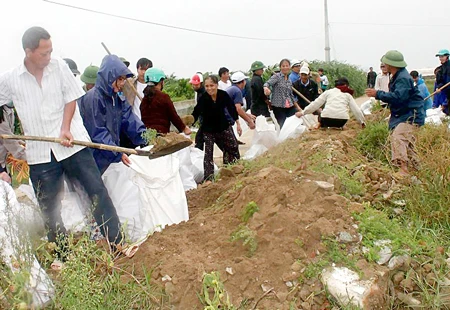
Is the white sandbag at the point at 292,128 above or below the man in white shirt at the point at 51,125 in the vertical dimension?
below

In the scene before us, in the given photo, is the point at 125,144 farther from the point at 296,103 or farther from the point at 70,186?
the point at 296,103

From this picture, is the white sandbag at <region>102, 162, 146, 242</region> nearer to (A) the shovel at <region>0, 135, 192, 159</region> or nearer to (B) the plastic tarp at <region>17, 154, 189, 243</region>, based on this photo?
(B) the plastic tarp at <region>17, 154, 189, 243</region>

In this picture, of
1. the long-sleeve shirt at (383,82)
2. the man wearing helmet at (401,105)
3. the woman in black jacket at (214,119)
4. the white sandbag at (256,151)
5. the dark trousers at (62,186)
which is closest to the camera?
Answer: the dark trousers at (62,186)

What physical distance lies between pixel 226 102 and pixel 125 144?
5.74ft

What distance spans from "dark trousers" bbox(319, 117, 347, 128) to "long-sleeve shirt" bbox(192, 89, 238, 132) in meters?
1.49

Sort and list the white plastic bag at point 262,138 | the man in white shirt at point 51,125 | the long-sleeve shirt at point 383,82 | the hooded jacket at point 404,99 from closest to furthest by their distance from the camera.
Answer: the man in white shirt at point 51,125 → the hooded jacket at point 404,99 → the white plastic bag at point 262,138 → the long-sleeve shirt at point 383,82

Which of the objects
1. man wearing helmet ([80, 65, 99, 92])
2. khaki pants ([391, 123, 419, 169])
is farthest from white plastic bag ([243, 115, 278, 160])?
man wearing helmet ([80, 65, 99, 92])

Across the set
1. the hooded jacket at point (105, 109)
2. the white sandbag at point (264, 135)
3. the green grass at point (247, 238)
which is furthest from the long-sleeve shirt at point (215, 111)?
the green grass at point (247, 238)

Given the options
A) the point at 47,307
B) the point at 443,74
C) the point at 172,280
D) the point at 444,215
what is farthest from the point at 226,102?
the point at 443,74

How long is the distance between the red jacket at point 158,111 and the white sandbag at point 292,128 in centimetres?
229

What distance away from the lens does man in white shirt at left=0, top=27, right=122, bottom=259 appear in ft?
10.9

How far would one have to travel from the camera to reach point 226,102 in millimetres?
5996

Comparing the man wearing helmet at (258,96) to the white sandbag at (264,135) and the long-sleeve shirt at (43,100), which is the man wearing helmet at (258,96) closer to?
the white sandbag at (264,135)

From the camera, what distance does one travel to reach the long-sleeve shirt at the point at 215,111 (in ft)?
19.5
